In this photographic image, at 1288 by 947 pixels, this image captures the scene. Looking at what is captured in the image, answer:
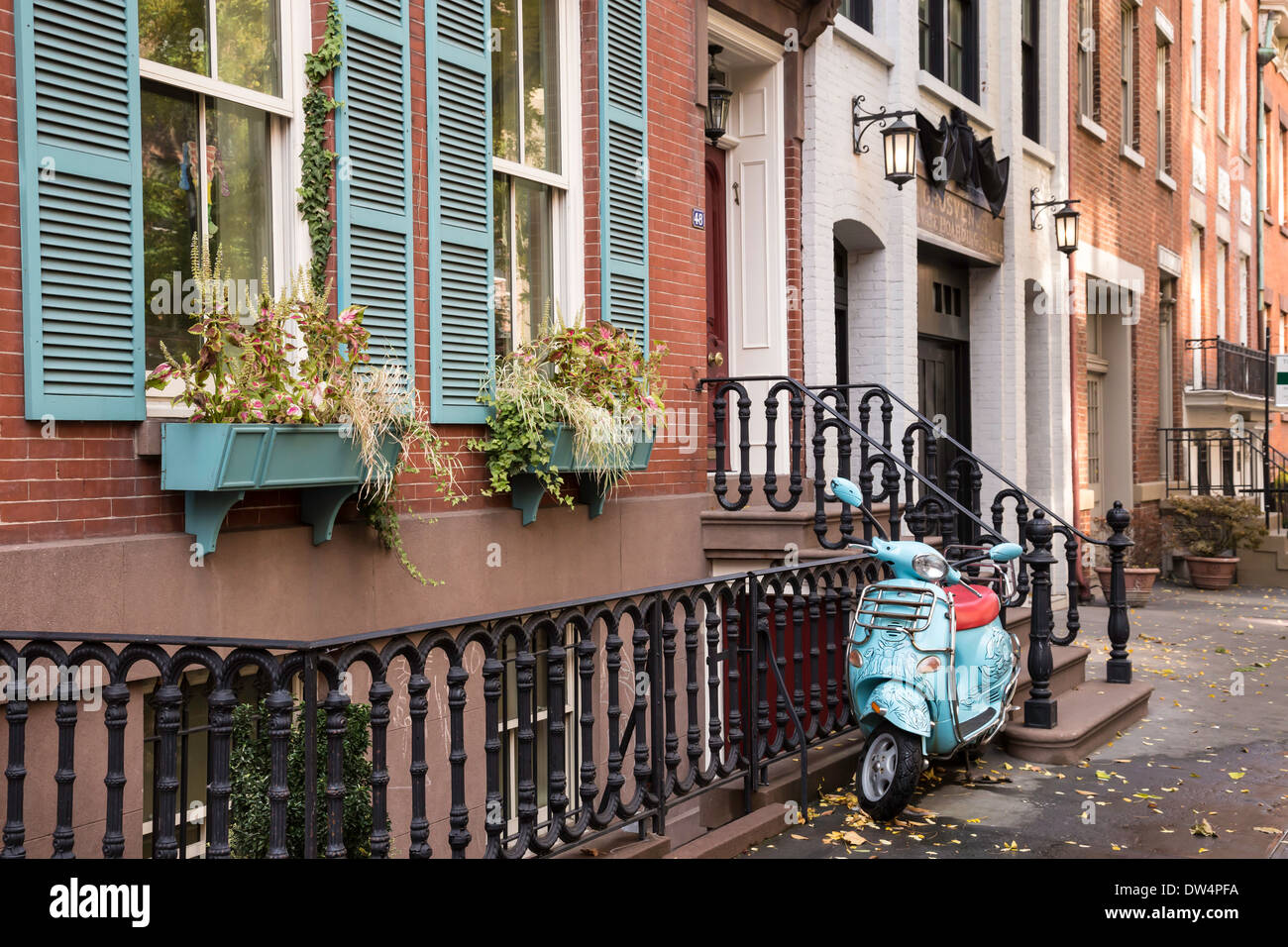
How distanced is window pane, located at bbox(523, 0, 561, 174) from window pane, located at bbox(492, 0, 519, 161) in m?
0.10

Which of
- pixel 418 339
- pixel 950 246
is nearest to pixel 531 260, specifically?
pixel 418 339

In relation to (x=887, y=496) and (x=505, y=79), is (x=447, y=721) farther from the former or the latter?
(x=887, y=496)

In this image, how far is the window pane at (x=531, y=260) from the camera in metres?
7.07

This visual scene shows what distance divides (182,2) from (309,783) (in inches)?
125

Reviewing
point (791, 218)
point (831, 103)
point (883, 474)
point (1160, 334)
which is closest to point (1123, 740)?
point (883, 474)

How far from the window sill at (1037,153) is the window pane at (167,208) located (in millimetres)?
11676

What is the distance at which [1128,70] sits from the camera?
60.7 feet

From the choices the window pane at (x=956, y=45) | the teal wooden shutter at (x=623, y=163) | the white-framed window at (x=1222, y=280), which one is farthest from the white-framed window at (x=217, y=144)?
the white-framed window at (x=1222, y=280)

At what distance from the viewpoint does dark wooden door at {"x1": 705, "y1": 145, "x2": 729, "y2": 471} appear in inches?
392

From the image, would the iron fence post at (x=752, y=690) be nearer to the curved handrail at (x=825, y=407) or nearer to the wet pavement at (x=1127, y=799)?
the wet pavement at (x=1127, y=799)

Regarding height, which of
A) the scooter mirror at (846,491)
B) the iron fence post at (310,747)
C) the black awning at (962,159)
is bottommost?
the iron fence post at (310,747)

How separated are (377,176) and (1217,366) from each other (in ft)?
64.0

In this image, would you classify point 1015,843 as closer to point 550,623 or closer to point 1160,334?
point 550,623

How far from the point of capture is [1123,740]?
27.2 feet
